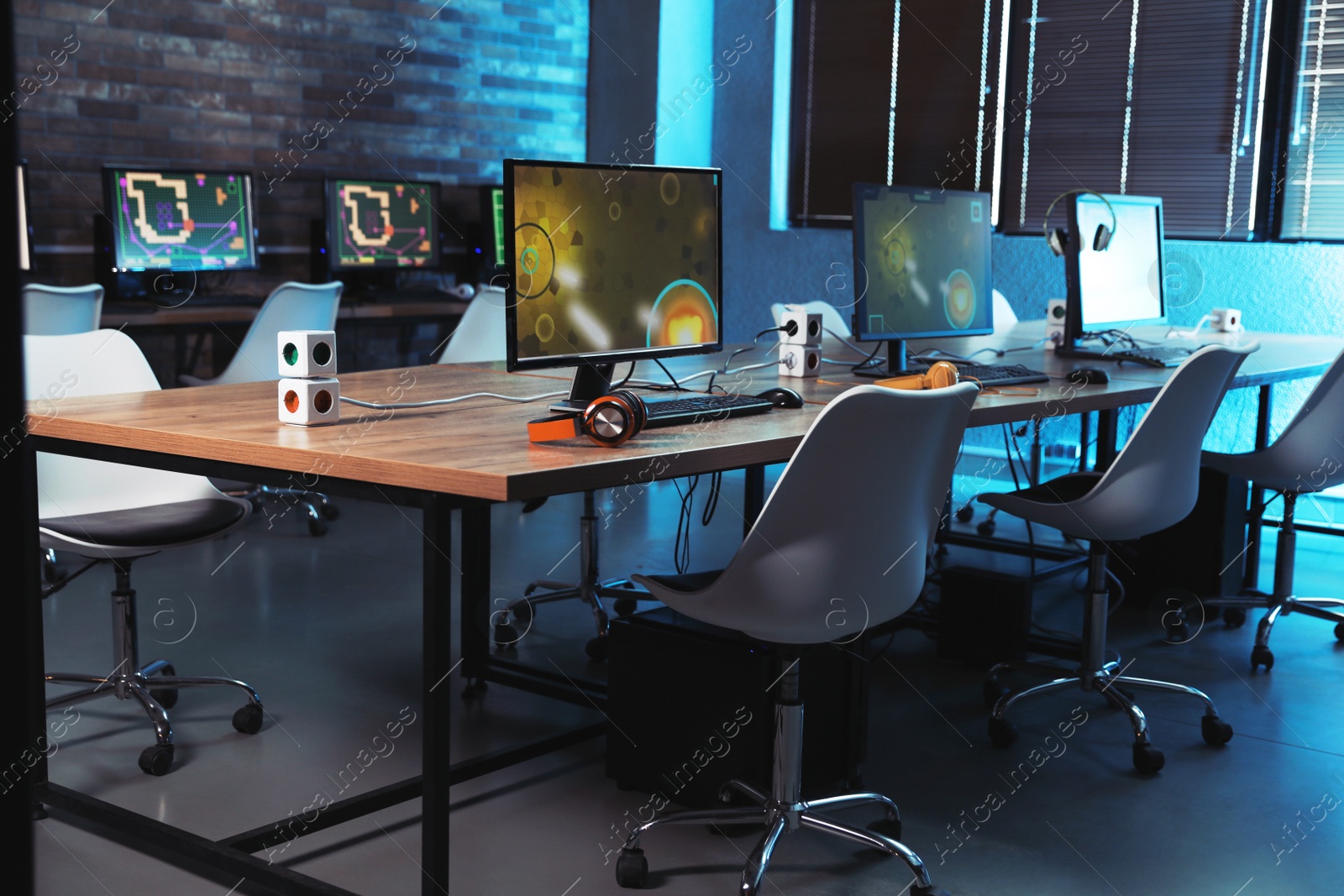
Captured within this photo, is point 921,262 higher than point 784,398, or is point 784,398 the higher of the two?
point 921,262

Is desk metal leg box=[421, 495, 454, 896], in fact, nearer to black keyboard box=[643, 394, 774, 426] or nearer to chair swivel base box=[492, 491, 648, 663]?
black keyboard box=[643, 394, 774, 426]

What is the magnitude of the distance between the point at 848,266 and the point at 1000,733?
3.87 meters

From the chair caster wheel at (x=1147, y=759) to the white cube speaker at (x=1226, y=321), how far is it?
240 cm

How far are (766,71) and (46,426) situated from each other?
4.92m

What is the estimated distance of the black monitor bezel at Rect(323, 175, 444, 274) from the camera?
5.13 metres

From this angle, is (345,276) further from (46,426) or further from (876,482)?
(876,482)

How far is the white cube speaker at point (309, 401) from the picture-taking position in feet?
6.41

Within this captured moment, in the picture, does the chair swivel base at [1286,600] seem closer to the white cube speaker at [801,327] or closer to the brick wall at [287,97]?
the white cube speaker at [801,327]

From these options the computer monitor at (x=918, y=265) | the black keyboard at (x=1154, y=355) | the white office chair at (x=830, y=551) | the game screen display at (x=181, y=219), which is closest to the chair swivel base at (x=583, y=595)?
Answer: the computer monitor at (x=918, y=265)

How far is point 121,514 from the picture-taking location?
2.61 metres

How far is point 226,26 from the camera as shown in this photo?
16.7 ft

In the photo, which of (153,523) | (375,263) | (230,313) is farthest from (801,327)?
(375,263)

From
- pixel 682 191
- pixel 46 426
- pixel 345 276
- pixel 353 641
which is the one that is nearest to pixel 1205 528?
A: pixel 682 191

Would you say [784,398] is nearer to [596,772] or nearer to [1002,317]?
[596,772]
